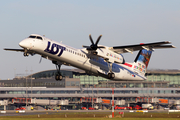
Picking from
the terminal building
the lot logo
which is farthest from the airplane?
the terminal building

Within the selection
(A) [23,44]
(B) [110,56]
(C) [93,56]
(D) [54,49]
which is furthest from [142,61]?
(A) [23,44]

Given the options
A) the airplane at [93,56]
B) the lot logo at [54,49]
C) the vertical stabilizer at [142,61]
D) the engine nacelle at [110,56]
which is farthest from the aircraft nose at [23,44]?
the vertical stabilizer at [142,61]

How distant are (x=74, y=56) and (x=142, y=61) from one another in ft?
57.9

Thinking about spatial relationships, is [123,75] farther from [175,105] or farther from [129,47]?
[175,105]

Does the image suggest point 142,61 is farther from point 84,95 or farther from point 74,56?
point 84,95

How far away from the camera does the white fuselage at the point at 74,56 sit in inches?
1404

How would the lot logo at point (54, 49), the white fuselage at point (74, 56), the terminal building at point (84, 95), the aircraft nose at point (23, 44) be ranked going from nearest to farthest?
the aircraft nose at point (23, 44), the white fuselage at point (74, 56), the lot logo at point (54, 49), the terminal building at point (84, 95)

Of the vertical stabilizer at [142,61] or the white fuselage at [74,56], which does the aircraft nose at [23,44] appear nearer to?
the white fuselage at [74,56]

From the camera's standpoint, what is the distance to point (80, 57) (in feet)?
133

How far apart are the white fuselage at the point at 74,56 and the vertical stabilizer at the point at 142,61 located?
3.15 m

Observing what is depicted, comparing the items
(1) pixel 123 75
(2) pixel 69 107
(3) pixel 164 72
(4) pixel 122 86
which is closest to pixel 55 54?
(1) pixel 123 75

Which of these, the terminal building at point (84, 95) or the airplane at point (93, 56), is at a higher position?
the airplane at point (93, 56)

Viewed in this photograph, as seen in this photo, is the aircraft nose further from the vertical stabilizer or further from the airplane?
the vertical stabilizer

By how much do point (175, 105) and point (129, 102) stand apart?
1616 centimetres
